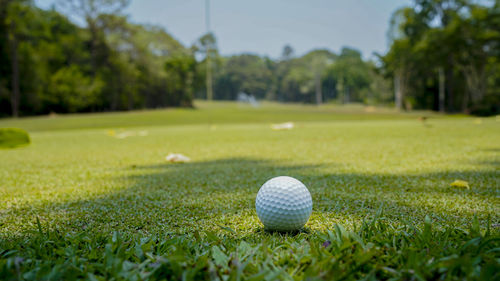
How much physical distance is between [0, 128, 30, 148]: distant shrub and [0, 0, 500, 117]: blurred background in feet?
24.5

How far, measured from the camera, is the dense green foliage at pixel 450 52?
25.0 metres

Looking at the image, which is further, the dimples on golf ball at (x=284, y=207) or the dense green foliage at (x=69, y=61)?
the dense green foliage at (x=69, y=61)

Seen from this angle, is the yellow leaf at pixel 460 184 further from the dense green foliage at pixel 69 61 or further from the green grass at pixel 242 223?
the dense green foliage at pixel 69 61

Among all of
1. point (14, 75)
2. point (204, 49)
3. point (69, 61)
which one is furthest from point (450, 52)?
point (204, 49)

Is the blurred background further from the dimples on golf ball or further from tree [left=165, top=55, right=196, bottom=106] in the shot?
the dimples on golf ball

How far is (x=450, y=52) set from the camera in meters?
27.3

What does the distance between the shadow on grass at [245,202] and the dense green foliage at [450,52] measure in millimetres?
22005

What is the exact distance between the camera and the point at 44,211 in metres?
2.25

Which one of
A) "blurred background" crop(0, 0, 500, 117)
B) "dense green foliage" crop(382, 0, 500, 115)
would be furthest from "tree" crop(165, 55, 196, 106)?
"dense green foliage" crop(382, 0, 500, 115)

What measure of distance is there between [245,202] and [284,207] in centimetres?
63

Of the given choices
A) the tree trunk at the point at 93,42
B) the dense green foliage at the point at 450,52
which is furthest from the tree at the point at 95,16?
the dense green foliage at the point at 450,52

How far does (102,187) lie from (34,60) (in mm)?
33084

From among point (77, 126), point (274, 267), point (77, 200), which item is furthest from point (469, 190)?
point (77, 126)

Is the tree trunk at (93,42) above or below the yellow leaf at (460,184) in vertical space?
above
